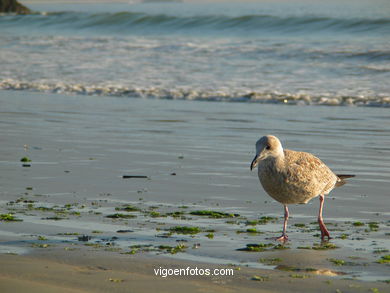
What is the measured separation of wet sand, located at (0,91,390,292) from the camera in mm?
5680

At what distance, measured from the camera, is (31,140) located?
12086mm

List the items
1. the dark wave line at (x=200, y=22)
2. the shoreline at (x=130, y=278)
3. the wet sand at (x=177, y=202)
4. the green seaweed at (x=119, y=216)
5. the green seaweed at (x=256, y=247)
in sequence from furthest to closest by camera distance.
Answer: the dark wave line at (x=200, y=22)
the green seaweed at (x=119, y=216)
the green seaweed at (x=256, y=247)
the wet sand at (x=177, y=202)
the shoreline at (x=130, y=278)

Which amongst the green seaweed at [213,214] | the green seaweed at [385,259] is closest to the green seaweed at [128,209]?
the green seaweed at [213,214]

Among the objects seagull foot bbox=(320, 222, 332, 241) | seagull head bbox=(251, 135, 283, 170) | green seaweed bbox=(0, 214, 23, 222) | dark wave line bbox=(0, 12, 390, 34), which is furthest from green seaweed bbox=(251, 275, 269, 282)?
dark wave line bbox=(0, 12, 390, 34)

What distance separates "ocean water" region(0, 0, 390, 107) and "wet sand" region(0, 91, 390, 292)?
3.18 metres

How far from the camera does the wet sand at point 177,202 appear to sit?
5.68 m

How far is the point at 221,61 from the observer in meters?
24.3

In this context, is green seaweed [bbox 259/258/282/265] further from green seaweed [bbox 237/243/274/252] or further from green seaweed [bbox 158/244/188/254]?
green seaweed [bbox 158/244/188/254]

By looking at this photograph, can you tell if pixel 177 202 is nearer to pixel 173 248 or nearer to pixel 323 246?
pixel 173 248

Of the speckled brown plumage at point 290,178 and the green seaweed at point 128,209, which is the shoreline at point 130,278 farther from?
the green seaweed at point 128,209

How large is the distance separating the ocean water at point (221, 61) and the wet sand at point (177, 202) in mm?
3177

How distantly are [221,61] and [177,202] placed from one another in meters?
16.4

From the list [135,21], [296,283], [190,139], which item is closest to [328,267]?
[296,283]

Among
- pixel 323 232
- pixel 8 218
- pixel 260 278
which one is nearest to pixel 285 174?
pixel 323 232
